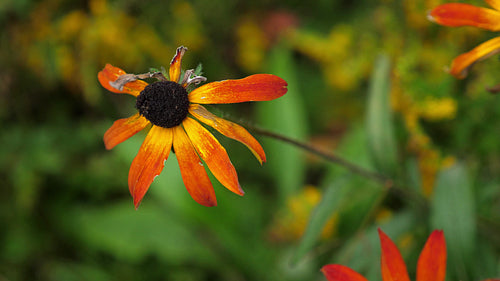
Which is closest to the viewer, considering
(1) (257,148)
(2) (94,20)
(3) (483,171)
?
(1) (257,148)

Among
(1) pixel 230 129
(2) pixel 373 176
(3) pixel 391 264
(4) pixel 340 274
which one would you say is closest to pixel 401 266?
(3) pixel 391 264

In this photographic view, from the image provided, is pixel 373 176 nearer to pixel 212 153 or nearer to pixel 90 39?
pixel 212 153

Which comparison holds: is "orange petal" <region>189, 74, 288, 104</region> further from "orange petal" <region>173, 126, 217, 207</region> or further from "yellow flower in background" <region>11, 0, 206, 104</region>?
"yellow flower in background" <region>11, 0, 206, 104</region>

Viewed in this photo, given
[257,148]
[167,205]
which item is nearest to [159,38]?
[167,205]

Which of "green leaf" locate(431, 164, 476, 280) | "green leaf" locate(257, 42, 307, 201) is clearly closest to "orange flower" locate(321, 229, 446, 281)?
"green leaf" locate(431, 164, 476, 280)

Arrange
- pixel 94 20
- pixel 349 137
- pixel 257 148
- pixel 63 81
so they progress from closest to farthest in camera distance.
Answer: pixel 257 148 → pixel 94 20 → pixel 349 137 → pixel 63 81

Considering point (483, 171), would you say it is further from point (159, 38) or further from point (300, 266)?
point (159, 38)

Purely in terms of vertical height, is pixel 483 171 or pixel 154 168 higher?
pixel 483 171
